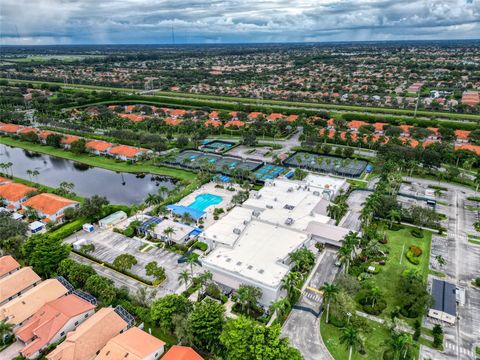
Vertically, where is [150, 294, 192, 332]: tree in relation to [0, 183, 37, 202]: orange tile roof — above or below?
below

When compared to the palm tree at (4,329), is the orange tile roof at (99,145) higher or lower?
higher

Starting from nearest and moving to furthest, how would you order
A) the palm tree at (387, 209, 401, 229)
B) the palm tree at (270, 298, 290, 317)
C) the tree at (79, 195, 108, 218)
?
the palm tree at (270, 298, 290, 317) → the palm tree at (387, 209, 401, 229) → the tree at (79, 195, 108, 218)

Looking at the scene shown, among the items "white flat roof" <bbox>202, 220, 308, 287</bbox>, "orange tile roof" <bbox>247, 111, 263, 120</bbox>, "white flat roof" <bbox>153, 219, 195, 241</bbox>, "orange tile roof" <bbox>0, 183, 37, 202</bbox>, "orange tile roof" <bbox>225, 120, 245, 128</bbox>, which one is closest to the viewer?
"white flat roof" <bbox>202, 220, 308, 287</bbox>

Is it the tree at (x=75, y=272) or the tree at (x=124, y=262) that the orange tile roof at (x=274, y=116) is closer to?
the tree at (x=124, y=262)

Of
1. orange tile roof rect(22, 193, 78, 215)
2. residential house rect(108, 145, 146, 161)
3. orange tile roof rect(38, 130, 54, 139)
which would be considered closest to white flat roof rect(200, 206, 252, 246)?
orange tile roof rect(22, 193, 78, 215)

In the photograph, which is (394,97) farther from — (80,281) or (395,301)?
(80,281)

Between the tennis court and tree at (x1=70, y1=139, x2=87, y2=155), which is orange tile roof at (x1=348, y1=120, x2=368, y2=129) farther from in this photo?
tree at (x1=70, y1=139, x2=87, y2=155)

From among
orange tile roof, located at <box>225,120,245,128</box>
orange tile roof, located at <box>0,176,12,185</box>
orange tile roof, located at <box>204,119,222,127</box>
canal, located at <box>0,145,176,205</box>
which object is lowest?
canal, located at <box>0,145,176,205</box>

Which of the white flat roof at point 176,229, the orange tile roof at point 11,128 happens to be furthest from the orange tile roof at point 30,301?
the orange tile roof at point 11,128
